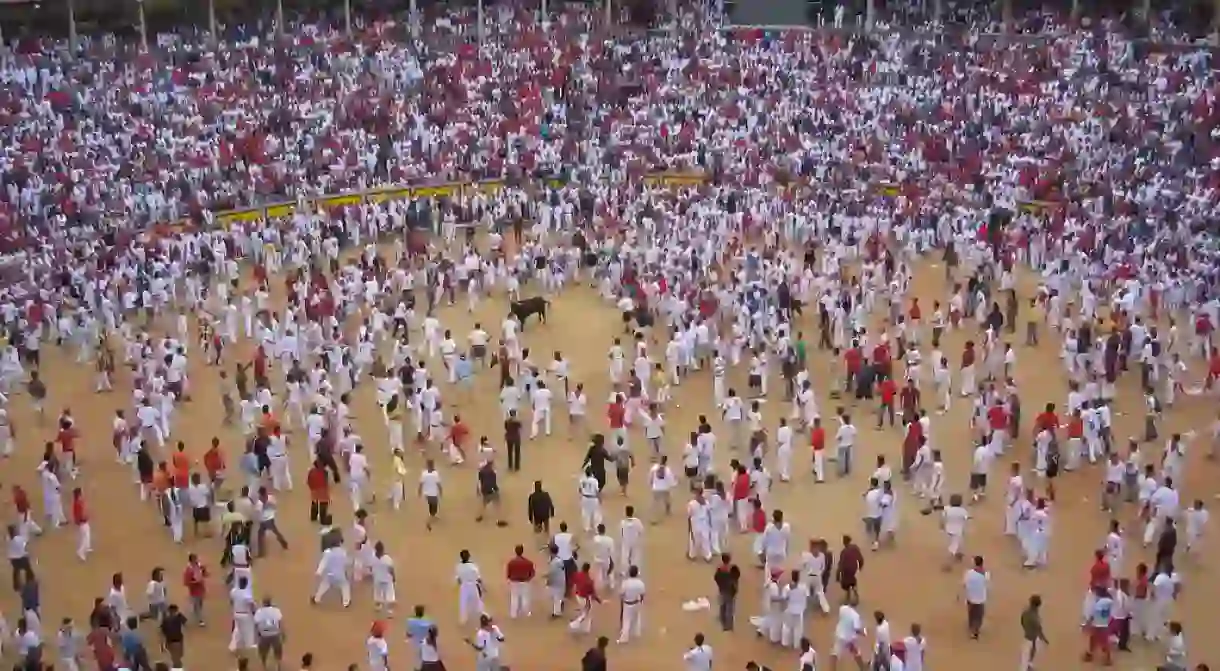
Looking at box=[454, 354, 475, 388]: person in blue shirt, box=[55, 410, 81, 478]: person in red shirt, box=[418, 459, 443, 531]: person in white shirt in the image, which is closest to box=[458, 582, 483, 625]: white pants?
box=[418, 459, 443, 531]: person in white shirt

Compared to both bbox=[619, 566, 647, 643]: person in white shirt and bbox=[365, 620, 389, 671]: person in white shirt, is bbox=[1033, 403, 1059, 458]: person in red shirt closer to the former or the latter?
bbox=[619, 566, 647, 643]: person in white shirt

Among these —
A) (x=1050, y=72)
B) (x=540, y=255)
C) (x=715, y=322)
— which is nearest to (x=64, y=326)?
(x=540, y=255)

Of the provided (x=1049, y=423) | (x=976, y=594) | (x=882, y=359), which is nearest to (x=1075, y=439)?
(x=1049, y=423)

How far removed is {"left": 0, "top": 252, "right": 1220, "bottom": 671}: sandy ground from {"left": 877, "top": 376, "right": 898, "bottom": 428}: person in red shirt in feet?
0.78

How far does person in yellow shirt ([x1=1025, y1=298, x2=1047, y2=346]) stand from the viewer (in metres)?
25.8

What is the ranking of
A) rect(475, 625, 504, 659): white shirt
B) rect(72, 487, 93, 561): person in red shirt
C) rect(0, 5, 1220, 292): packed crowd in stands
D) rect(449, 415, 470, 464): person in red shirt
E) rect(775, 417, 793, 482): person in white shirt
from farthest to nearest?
rect(0, 5, 1220, 292): packed crowd in stands
rect(449, 415, 470, 464): person in red shirt
rect(775, 417, 793, 482): person in white shirt
rect(72, 487, 93, 561): person in red shirt
rect(475, 625, 504, 659): white shirt

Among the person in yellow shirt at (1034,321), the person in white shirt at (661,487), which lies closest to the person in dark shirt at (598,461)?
the person in white shirt at (661,487)

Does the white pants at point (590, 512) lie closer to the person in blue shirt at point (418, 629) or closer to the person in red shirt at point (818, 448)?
the person in red shirt at point (818, 448)

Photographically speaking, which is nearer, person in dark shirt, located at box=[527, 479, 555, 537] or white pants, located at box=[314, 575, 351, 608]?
white pants, located at box=[314, 575, 351, 608]

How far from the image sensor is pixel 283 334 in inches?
964

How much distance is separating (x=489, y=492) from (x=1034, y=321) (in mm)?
11241

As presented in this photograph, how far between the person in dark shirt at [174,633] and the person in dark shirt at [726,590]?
580 centimetres

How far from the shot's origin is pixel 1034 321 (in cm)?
2589

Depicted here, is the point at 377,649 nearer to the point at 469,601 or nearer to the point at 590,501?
the point at 469,601
